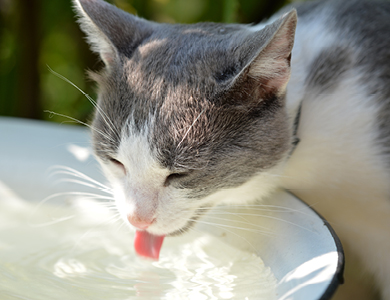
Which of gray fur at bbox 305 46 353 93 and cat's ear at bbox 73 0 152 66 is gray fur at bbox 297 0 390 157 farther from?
cat's ear at bbox 73 0 152 66

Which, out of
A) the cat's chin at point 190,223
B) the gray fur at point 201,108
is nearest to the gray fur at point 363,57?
the gray fur at point 201,108

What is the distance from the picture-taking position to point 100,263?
1.18 metres

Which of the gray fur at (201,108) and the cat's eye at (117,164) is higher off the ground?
the gray fur at (201,108)

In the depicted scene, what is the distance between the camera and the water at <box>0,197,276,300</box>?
0.99 metres

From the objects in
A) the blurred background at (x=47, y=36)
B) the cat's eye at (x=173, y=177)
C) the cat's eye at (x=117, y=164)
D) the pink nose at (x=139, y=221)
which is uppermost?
the cat's eye at (x=173, y=177)

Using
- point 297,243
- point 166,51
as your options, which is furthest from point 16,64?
point 297,243

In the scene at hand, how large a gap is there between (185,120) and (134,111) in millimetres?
124

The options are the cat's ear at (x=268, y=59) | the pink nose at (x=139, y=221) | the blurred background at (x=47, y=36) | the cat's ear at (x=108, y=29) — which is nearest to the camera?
the cat's ear at (x=268, y=59)

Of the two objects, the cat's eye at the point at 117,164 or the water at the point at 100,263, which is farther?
the cat's eye at the point at 117,164

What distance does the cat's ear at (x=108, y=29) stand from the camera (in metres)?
1.17

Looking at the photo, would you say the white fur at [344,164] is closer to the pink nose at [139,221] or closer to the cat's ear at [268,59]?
the cat's ear at [268,59]

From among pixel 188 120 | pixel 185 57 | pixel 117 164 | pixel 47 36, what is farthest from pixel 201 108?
pixel 47 36

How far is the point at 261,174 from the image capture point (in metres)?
1.16

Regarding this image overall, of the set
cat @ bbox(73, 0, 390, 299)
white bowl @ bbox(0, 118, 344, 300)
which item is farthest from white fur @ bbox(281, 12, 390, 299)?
white bowl @ bbox(0, 118, 344, 300)
